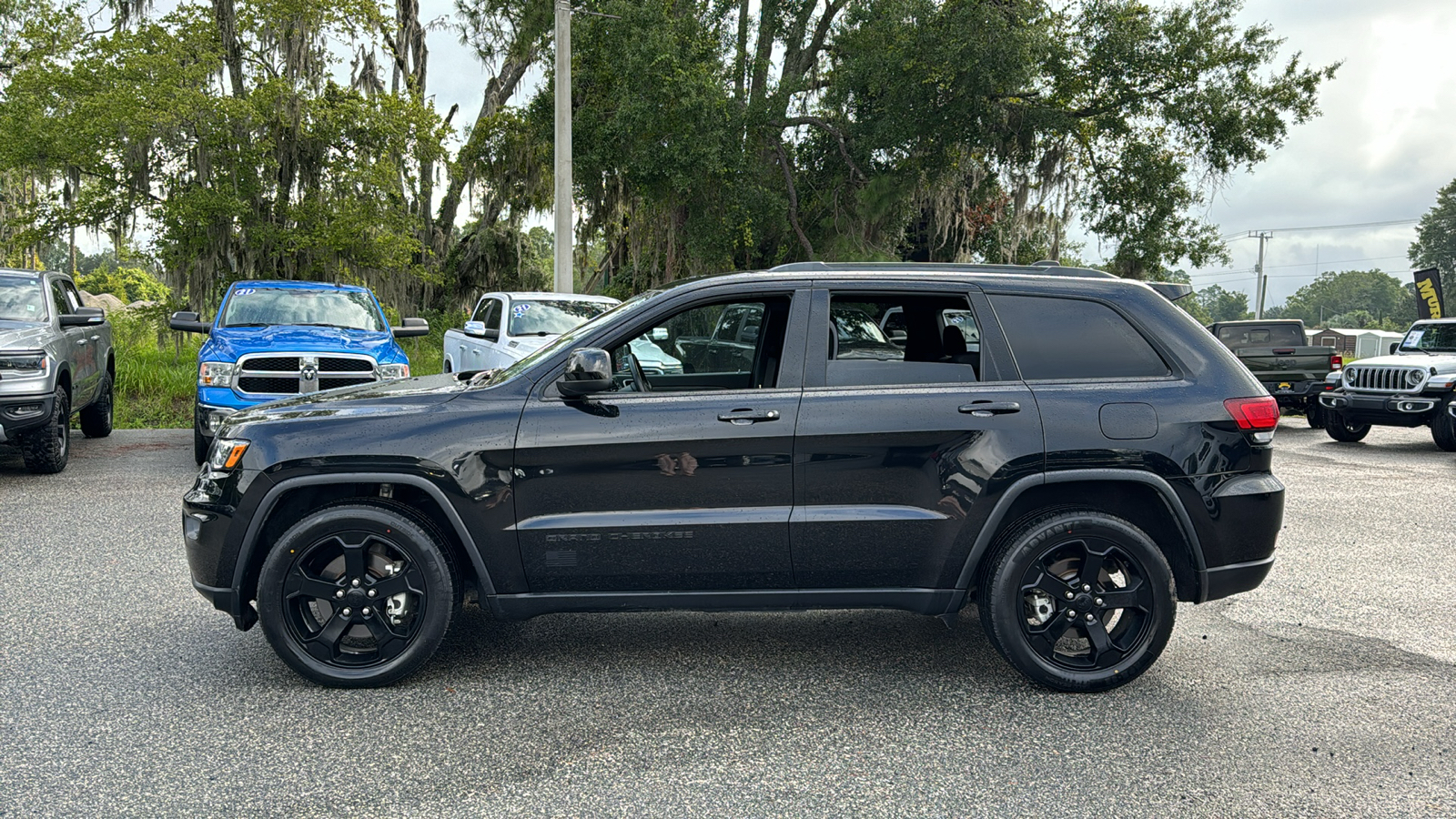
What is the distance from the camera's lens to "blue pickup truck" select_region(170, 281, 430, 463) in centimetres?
917

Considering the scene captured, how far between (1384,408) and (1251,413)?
433 inches

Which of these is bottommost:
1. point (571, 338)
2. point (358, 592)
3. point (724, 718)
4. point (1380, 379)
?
point (724, 718)

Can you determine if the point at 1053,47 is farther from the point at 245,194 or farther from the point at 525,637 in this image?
the point at 525,637

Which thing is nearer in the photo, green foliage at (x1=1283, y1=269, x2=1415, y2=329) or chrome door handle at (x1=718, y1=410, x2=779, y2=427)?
→ chrome door handle at (x1=718, y1=410, x2=779, y2=427)

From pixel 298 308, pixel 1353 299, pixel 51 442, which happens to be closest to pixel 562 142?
pixel 298 308

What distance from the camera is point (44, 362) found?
8812 mm

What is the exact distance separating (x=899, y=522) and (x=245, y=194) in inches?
637

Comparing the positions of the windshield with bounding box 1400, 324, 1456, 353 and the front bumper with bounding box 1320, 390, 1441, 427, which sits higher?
the windshield with bounding box 1400, 324, 1456, 353

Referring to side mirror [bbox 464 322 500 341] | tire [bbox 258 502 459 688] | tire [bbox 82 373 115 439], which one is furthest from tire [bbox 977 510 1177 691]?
tire [bbox 82 373 115 439]

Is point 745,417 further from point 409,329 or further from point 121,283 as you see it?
point 121,283

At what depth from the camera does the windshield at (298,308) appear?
33.9ft

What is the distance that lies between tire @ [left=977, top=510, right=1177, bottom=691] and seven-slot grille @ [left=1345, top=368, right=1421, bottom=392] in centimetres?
1133

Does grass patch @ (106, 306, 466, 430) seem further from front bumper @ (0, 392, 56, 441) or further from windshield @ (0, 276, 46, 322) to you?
front bumper @ (0, 392, 56, 441)

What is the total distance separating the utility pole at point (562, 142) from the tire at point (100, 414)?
5.91m
